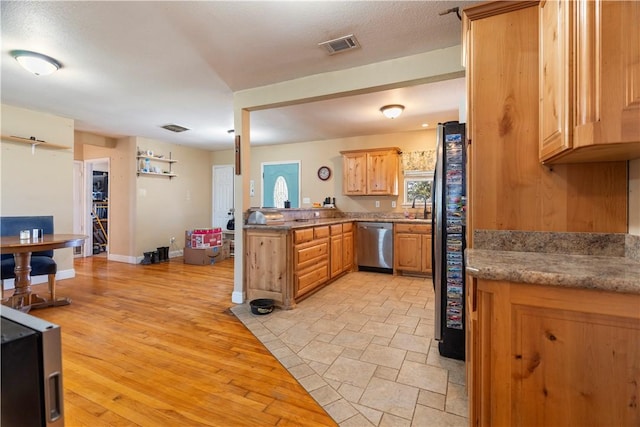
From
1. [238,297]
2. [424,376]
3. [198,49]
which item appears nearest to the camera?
[424,376]

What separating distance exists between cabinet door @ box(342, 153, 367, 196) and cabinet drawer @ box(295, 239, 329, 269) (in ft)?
5.43

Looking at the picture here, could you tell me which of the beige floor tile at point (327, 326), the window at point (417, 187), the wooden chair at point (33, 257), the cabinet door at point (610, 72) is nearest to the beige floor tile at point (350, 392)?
the beige floor tile at point (327, 326)

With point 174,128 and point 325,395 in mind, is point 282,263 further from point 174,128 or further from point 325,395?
point 174,128

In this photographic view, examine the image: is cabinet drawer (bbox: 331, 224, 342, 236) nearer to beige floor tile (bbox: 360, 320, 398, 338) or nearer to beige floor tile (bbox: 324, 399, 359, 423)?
beige floor tile (bbox: 360, 320, 398, 338)

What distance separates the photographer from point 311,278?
11.8 ft

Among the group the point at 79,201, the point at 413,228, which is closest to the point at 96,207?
the point at 79,201

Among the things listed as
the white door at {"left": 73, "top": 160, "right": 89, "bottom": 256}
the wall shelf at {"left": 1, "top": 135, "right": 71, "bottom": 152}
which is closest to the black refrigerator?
the wall shelf at {"left": 1, "top": 135, "right": 71, "bottom": 152}

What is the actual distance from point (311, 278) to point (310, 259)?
235mm

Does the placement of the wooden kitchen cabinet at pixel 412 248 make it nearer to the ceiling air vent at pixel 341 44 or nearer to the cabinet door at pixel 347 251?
the cabinet door at pixel 347 251

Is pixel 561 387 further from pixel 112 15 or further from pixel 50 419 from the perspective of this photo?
pixel 112 15

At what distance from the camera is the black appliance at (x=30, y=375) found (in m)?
0.60

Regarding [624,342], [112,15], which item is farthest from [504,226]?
[112,15]

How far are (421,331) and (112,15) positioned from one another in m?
3.42

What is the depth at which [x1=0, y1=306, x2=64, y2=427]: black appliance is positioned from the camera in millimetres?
604
